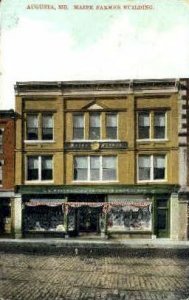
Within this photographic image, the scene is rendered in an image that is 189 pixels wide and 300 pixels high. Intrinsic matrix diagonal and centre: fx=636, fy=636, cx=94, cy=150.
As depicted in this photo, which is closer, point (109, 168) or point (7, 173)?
point (109, 168)

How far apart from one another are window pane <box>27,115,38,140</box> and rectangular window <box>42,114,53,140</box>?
272 mm

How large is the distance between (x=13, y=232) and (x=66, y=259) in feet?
5.50

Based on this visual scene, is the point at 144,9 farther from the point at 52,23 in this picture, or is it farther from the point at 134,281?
the point at 134,281

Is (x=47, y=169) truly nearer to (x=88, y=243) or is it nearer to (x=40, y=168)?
(x=40, y=168)

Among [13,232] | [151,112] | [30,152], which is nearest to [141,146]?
[151,112]

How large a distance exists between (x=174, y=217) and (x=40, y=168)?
4.34 meters

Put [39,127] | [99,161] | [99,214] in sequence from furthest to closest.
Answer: [99,161]
[99,214]
[39,127]

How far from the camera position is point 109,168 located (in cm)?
1898

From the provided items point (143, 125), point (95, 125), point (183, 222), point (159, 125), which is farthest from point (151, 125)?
point (183, 222)

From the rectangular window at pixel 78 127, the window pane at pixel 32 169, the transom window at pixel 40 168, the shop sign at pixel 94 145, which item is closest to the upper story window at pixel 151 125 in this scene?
the shop sign at pixel 94 145

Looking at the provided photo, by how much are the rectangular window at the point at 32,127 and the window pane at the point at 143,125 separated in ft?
10.3

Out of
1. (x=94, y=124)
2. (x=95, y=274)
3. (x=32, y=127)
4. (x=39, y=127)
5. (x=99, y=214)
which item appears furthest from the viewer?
(x=99, y=214)

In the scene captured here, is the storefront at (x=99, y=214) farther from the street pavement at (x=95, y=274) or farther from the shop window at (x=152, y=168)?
the street pavement at (x=95, y=274)

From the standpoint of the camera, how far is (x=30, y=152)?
19094 millimetres
